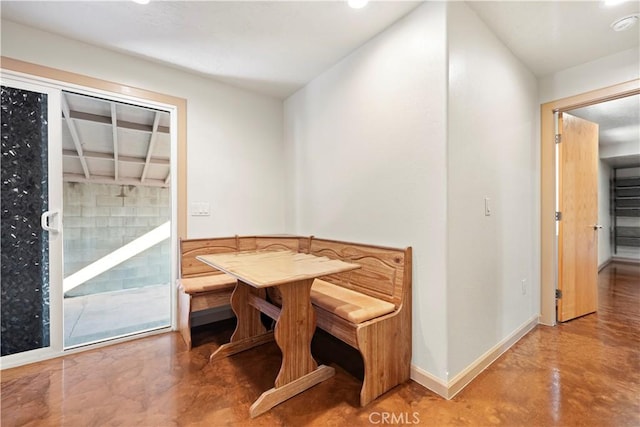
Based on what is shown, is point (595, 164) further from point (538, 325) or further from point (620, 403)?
point (620, 403)

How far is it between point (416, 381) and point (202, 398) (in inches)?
53.0

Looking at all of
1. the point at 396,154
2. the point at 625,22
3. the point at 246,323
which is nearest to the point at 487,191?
the point at 396,154

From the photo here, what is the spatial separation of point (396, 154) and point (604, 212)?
7151 mm

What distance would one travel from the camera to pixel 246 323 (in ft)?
7.63

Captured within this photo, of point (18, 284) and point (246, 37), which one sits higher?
point (246, 37)

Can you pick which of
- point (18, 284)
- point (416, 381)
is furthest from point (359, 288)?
point (18, 284)

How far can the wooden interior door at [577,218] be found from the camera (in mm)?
2709

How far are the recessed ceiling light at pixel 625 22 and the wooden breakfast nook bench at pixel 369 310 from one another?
87.2 inches

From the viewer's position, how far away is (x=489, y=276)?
2.04 meters

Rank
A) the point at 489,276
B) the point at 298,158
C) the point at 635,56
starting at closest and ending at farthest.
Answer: the point at 489,276
the point at 635,56
the point at 298,158

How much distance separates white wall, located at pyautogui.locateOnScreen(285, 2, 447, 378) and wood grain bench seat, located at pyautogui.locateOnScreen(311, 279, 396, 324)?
29cm

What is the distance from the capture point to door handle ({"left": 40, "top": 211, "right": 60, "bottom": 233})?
6.85 feet

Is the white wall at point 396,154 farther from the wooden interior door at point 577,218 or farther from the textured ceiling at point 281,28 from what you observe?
the wooden interior door at point 577,218

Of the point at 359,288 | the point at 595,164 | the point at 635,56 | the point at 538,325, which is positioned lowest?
the point at 538,325
